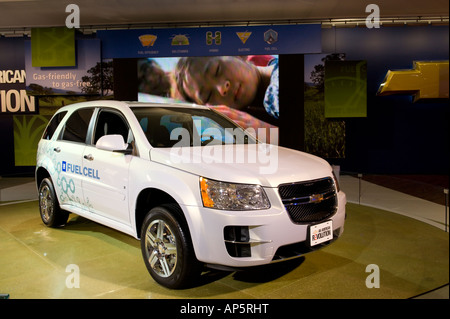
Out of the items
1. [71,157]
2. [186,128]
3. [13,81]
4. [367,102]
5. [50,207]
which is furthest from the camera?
[13,81]

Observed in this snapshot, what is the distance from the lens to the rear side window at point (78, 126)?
4232 millimetres

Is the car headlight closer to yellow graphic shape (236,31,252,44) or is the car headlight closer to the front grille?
the front grille

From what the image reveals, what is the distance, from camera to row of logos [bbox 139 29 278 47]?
8.83 meters

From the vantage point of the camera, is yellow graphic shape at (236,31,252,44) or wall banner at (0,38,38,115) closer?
yellow graphic shape at (236,31,252,44)

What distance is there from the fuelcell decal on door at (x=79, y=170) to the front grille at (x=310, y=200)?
186 cm

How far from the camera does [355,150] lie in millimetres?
9727

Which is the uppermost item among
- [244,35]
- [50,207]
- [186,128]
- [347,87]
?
[244,35]

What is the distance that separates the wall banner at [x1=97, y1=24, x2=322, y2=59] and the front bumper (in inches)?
263

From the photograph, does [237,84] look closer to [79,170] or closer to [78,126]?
[78,126]

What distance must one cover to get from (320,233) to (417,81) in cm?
622

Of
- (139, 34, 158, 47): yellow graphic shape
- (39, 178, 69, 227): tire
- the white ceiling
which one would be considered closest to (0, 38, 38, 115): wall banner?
the white ceiling

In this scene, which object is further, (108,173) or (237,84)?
(237,84)

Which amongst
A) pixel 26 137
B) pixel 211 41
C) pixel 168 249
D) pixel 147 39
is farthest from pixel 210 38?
pixel 168 249

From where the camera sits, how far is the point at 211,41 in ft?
29.4
